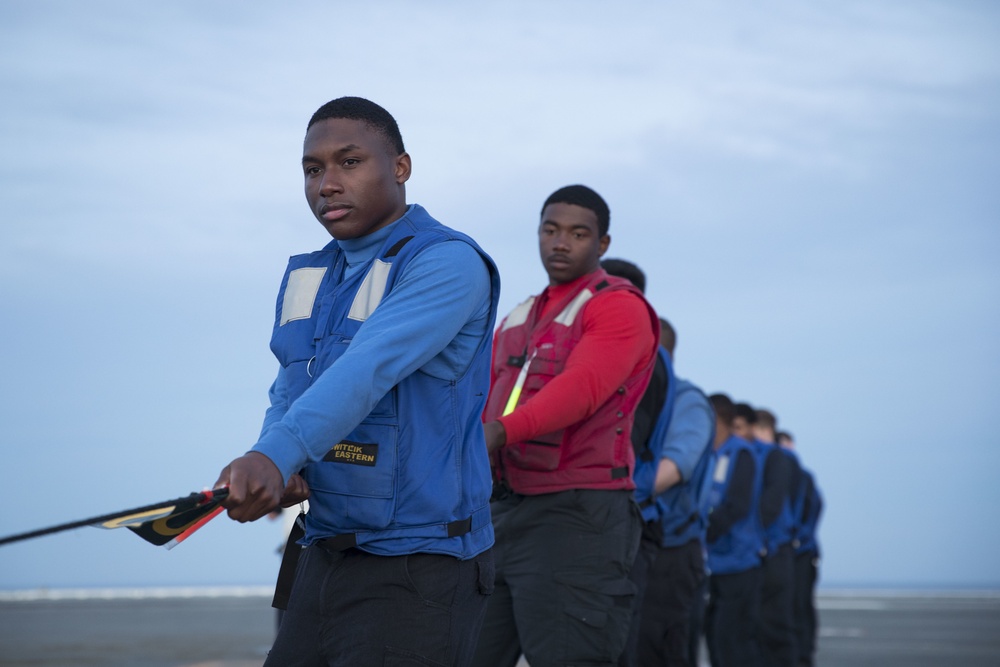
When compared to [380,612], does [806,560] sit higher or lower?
lower

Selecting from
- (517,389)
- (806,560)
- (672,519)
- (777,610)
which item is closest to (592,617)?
(517,389)

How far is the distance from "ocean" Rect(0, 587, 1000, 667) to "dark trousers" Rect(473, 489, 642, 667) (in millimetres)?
5234

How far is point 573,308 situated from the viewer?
498 cm

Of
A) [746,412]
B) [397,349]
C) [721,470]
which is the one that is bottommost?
[721,470]

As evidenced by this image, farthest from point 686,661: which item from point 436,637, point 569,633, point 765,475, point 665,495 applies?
point 765,475

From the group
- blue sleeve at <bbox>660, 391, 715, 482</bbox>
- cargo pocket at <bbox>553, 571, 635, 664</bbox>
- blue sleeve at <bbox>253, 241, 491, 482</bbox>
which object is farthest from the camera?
blue sleeve at <bbox>660, 391, 715, 482</bbox>

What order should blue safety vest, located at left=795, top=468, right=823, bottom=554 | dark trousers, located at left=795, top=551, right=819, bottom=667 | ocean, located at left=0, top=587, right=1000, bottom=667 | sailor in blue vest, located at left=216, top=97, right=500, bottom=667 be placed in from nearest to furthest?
1. sailor in blue vest, located at left=216, top=97, right=500, bottom=667
2. ocean, located at left=0, top=587, right=1000, bottom=667
3. dark trousers, located at left=795, top=551, right=819, bottom=667
4. blue safety vest, located at left=795, top=468, right=823, bottom=554

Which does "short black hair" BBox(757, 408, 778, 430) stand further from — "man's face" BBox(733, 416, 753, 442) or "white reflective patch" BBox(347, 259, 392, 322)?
"white reflective patch" BBox(347, 259, 392, 322)

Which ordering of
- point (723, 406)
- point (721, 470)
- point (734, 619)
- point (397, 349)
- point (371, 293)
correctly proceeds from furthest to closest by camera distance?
point (723, 406), point (721, 470), point (734, 619), point (371, 293), point (397, 349)

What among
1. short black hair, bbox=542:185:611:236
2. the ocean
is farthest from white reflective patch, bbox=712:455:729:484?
short black hair, bbox=542:185:611:236

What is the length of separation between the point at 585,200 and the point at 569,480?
1.32 metres

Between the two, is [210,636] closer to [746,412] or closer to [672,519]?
[746,412]

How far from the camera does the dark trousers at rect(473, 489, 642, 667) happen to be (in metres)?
4.48

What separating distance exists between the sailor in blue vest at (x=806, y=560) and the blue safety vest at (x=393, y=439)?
10.1 m
